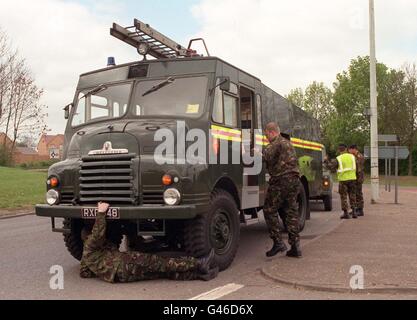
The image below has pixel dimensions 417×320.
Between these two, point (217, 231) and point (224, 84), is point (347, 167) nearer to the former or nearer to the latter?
point (224, 84)

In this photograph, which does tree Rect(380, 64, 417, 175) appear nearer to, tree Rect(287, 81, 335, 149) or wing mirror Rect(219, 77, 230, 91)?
tree Rect(287, 81, 335, 149)

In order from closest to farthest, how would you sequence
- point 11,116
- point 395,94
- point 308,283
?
point 308,283
point 11,116
point 395,94

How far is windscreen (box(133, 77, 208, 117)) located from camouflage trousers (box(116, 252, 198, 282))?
1926 millimetres

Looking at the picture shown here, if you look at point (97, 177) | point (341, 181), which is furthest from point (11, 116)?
point (97, 177)

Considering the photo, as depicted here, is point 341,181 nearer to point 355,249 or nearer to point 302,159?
point 302,159

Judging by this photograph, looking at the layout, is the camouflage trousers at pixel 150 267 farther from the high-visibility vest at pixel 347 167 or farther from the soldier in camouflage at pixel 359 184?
the soldier in camouflage at pixel 359 184


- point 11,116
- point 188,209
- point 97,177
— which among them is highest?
point 11,116

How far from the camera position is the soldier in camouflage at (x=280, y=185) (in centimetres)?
710

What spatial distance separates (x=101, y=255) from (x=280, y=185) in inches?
109

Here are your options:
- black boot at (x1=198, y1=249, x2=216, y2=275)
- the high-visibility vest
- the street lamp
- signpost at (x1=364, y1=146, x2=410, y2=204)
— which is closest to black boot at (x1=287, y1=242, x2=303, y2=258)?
black boot at (x1=198, y1=249, x2=216, y2=275)

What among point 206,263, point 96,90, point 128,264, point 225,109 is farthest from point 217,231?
point 96,90

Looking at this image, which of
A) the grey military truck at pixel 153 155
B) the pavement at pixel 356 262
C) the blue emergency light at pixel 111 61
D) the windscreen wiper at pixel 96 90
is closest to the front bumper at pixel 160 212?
the grey military truck at pixel 153 155

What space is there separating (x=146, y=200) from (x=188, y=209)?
542 mm
